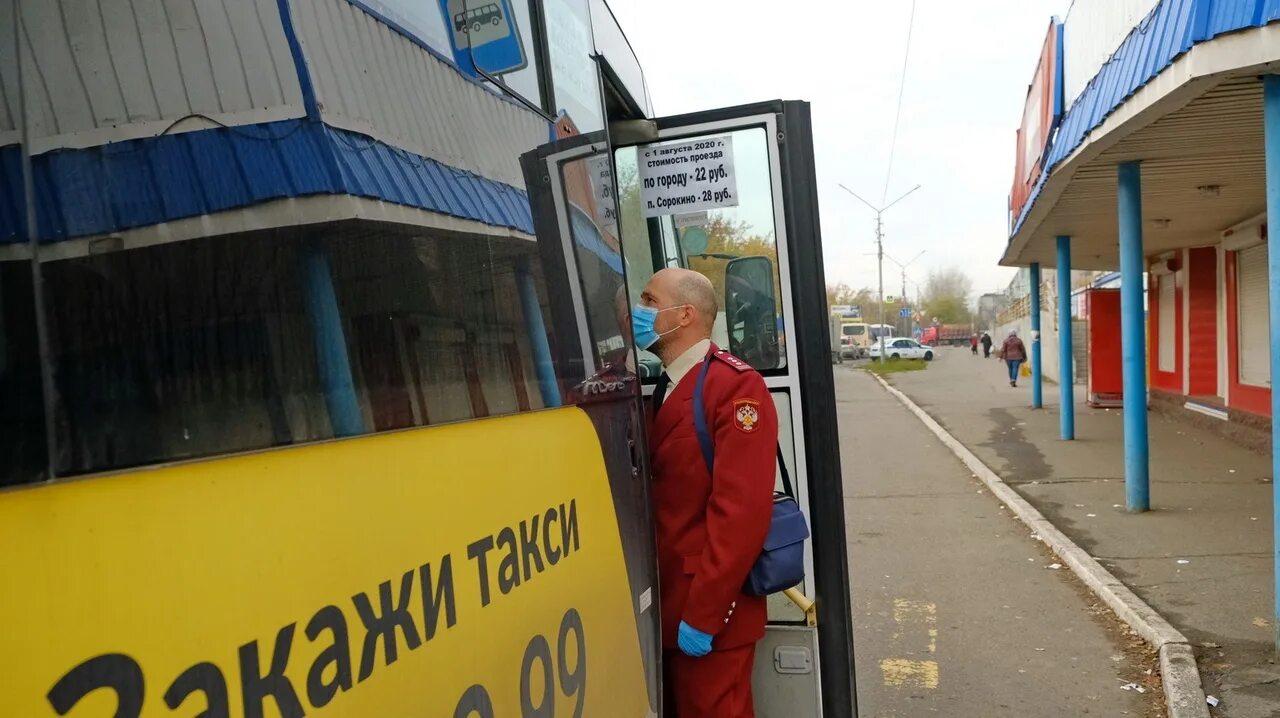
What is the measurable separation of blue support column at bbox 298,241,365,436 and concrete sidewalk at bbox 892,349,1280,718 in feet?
16.2

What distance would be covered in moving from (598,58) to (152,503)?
2.33m

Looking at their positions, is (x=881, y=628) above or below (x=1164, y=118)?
below

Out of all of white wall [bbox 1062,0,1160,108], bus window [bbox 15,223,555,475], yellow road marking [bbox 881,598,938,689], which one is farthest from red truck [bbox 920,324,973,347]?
bus window [bbox 15,223,555,475]

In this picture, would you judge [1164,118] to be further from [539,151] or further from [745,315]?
[539,151]

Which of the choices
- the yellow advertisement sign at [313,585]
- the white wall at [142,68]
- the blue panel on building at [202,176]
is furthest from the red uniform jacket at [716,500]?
the white wall at [142,68]

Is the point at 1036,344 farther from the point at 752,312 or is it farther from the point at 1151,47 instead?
the point at 752,312

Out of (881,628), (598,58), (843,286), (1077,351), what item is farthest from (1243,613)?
(843,286)

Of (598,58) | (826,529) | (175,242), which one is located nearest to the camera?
(175,242)

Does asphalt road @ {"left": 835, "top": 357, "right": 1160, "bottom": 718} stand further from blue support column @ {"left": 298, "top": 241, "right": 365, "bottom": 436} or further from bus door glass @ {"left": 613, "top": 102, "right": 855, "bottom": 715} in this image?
blue support column @ {"left": 298, "top": 241, "right": 365, "bottom": 436}

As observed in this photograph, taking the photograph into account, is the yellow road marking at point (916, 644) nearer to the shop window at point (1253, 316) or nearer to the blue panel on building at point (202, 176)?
the blue panel on building at point (202, 176)

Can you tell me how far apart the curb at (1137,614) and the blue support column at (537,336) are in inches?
161

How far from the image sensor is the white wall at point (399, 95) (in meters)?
1.46

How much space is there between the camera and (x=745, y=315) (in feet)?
11.6

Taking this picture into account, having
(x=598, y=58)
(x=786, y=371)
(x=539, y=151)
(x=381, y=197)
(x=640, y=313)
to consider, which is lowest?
(x=786, y=371)
